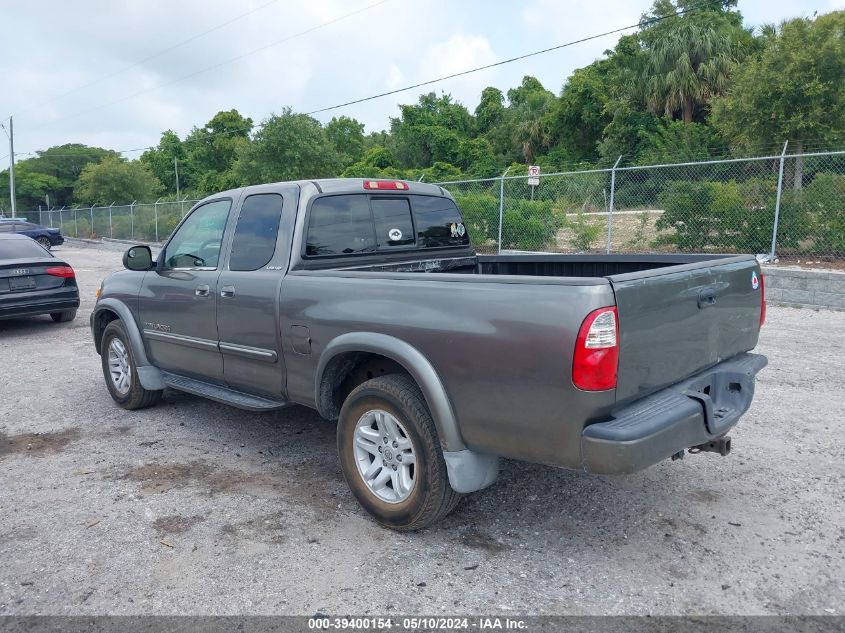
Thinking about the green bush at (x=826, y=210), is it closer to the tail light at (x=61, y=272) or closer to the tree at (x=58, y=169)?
the tail light at (x=61, y=272)

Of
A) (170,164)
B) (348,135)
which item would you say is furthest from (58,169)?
(348,135)

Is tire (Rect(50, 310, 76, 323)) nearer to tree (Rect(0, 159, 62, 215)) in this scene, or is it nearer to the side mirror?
the side mirror

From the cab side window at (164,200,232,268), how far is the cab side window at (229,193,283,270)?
0.73 feet

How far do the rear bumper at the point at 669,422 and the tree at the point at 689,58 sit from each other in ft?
124

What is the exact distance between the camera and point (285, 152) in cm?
3100

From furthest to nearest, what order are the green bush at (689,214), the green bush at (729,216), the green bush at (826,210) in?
the green bush at (689,214), the green bush at (729,216), the green bush at (826,210)

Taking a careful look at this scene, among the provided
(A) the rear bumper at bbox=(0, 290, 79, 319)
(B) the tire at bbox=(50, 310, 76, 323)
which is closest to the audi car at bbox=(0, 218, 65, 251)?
(B) the tire at bbox=(50, 310, 76, 323)

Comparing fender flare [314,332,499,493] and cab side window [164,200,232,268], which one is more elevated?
cab side window [164,200,232,268]

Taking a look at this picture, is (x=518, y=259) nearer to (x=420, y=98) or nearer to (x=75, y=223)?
(x=75, y=223)

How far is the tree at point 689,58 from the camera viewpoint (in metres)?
36.9

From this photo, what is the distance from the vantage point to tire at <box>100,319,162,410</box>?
5621 mm

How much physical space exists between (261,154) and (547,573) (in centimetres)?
3059

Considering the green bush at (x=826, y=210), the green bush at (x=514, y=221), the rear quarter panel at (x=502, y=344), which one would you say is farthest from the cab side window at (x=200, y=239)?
the green bush at (x=826, y=210)

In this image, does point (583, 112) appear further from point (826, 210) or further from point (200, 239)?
point (200, 239)
